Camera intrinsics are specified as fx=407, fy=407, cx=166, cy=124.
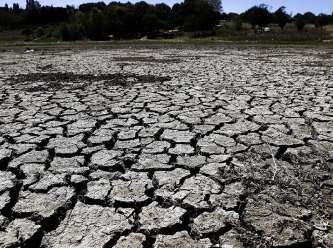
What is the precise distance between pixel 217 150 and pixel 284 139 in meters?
0.77

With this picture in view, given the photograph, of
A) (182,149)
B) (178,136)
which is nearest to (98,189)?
(182,149)

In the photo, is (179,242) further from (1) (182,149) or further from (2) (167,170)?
(1) (182,149)

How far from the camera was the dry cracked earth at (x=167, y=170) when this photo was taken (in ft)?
7.71

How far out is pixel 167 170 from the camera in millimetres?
3213

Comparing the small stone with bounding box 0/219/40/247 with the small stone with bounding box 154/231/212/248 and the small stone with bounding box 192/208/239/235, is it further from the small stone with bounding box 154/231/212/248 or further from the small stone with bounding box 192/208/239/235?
the small stone with bounding box 192/208/239/235

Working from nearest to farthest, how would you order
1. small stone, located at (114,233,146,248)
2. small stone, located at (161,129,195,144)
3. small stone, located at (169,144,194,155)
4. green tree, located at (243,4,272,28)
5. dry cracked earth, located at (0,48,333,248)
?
small stone, located at (114,233,146,248)
dry cracked earth, located at (0,48,333,248)
small stone, located at (169,144,194,155)
small stone, located at (161,129,195,144)
green tree, located at (243,4,272,28)

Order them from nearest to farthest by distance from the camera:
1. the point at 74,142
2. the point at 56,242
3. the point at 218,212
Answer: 1. the point at 56,242
2. the point at 218,212
3. the point at 74,142

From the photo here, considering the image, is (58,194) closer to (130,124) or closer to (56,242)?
(56,242)

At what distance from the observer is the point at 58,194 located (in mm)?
2809

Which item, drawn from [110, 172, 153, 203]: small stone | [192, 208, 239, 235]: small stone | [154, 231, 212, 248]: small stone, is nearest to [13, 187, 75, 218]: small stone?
[110, 172, 153, 203]: small stone

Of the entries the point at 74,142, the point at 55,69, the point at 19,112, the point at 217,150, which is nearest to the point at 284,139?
the point at 217,150

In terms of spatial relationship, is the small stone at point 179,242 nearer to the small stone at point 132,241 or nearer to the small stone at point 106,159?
the small stone at point 132,241

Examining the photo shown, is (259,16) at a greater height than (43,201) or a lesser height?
greater

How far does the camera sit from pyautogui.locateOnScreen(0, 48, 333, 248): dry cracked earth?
2350 millimetres
